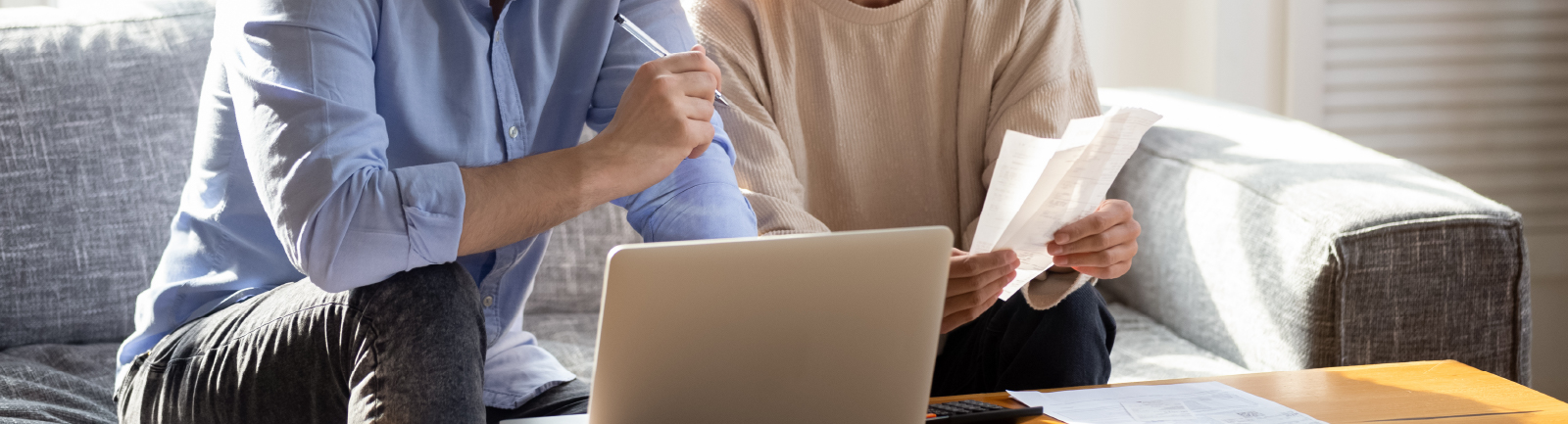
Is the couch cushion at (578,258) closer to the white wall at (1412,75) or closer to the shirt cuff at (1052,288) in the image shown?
the shirt cuff at (1052,288)

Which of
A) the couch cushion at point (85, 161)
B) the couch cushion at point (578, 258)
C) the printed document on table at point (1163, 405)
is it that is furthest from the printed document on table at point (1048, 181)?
the couch cushion at point (85, 161)

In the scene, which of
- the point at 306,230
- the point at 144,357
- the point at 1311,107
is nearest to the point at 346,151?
the point at 306,230

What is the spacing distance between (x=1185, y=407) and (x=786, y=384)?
0.37 metres

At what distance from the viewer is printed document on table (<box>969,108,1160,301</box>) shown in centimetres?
96

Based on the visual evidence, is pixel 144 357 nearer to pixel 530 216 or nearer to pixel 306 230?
pixel 306 230

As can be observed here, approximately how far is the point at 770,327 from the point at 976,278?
15.9 inches

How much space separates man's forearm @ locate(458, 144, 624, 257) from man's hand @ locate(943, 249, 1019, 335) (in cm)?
34

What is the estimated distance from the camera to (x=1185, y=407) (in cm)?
91

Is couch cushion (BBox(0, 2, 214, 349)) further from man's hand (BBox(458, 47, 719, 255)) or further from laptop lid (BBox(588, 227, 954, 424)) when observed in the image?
laptop lid (BBox(588, 227, 954, 424))

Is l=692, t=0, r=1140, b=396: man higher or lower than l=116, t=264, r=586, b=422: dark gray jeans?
higher

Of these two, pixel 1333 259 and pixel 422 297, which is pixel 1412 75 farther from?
pixel 422 297

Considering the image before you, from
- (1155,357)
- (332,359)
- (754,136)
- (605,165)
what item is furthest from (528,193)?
(1155,357)

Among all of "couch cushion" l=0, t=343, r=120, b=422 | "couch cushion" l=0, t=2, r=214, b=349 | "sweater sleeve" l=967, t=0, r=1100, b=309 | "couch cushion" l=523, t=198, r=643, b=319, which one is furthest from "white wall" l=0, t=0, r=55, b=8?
"sweater sleeve" l=967, t=0, r=1100, b=309

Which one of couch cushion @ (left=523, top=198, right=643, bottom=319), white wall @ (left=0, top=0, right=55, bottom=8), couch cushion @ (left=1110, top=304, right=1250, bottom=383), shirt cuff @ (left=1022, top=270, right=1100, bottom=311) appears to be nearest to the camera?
shirt cuff @ (left=1022, top=270, right=1100, bottom=311)
